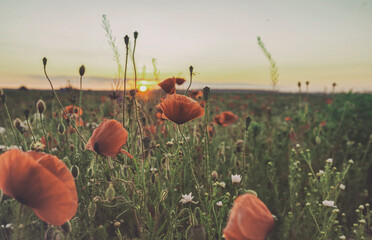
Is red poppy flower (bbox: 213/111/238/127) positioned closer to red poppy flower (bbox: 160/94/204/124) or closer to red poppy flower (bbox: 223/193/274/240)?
red poppy flower (bbox: 160/94/204/124)

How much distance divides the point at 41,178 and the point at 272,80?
2.52m

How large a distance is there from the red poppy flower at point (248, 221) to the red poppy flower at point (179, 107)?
2.93 ft

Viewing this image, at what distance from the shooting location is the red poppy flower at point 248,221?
0.71 m

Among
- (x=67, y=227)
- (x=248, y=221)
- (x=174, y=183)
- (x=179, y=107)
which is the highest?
(x=179, y=107)

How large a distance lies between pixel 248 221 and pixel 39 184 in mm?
550

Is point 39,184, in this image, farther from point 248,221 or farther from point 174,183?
point 174,183

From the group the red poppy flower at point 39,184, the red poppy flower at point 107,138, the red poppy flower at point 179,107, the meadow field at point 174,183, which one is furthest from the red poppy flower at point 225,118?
the red poppy flower at point 39,184

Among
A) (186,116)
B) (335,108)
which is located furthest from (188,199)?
(335,108)

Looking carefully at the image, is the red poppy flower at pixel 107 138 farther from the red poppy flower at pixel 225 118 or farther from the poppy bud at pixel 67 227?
the red poppy flower at pixel 225 118

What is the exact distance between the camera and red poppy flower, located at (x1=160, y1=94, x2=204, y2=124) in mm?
1566

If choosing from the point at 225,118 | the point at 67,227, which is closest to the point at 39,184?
the point at 67,227

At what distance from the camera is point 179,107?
1.59 metres

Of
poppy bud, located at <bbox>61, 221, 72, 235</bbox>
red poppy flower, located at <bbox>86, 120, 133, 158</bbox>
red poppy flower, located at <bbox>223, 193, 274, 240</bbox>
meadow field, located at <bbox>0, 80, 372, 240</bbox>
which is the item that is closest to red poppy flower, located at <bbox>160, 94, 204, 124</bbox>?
meadow field, located at <bbox>0, 80, 372, 240</bbox>

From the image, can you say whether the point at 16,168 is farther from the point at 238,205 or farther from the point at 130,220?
the point at 130,220
